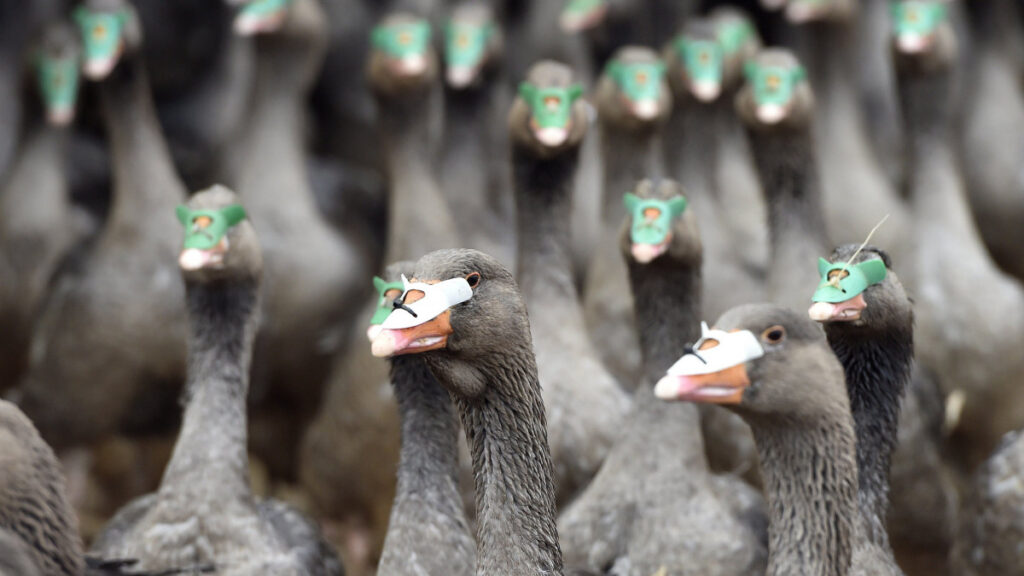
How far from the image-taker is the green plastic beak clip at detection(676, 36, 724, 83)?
8.48 meters

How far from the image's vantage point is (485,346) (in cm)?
473

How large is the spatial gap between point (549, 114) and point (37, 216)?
3396 millimetres

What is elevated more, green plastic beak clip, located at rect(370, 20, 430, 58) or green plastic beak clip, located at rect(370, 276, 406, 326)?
green plastic beak clip, located at rect(370, 20, 430, 58)

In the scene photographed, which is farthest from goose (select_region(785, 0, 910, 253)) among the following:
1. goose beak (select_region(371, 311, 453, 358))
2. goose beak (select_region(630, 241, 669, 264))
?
goose beak (select_region(371, 311, 453, 358))

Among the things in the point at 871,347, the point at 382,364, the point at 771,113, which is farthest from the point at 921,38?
the point at 382,364

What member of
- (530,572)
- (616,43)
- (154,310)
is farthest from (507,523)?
(616,43)

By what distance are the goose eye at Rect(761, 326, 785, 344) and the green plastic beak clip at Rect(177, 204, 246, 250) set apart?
7.98 ft

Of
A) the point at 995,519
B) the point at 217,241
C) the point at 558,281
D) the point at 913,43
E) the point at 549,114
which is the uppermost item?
the point at 913,43

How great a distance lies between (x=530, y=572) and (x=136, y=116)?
457 centimetres

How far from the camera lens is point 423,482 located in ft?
18.9

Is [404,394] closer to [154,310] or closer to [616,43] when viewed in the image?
[154,310]

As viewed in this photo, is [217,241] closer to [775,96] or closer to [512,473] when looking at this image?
[512,473]

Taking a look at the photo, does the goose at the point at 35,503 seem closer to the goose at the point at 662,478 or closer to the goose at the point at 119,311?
the goose at the point at 662,478

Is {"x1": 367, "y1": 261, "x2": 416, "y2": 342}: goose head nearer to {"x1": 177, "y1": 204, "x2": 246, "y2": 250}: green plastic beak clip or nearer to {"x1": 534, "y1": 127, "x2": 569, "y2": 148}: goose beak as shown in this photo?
{"x1": 177, "y1": 204, "x2": 246, "y2": 250}: green plastic beak clip
